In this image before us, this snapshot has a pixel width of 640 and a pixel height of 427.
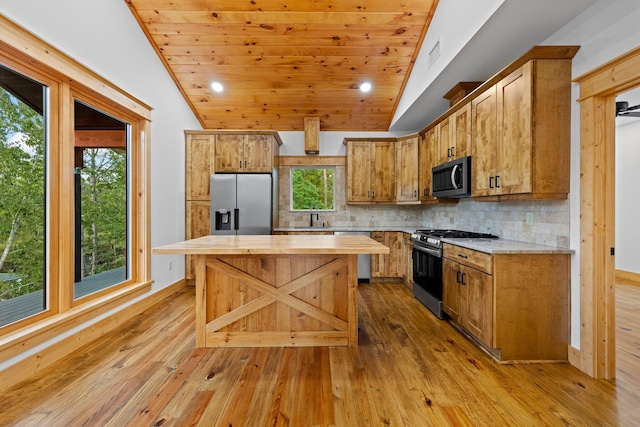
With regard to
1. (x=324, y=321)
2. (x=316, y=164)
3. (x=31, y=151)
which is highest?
(x=316, y=164)

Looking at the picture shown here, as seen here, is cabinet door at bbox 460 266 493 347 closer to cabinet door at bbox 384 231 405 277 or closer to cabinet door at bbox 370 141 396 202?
cabinet door at bbox 384 231 405 277

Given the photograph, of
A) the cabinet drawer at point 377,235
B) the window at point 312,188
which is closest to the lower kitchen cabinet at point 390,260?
the cabinet drawer at point 377,235

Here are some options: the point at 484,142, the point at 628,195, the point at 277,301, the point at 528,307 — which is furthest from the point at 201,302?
the point at 628,195

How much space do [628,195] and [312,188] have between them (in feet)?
17.1

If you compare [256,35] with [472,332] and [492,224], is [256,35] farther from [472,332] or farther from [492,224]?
[472,332]

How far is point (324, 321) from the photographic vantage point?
246cm

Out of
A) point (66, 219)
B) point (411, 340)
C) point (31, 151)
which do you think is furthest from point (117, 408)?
point (411, 340)

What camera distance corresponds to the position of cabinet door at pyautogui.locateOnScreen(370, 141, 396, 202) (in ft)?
15.9

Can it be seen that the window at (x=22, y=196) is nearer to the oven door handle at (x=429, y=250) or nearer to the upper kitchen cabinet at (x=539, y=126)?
the oven door handle at (x=429, y=250)

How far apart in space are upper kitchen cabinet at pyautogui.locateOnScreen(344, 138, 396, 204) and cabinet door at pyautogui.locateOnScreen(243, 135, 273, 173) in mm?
1381

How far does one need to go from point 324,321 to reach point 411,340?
0.84 metres

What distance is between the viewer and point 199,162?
4.51 meters

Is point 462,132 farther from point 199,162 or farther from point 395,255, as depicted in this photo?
point 199,162

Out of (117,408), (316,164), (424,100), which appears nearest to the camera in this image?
(117,408)
